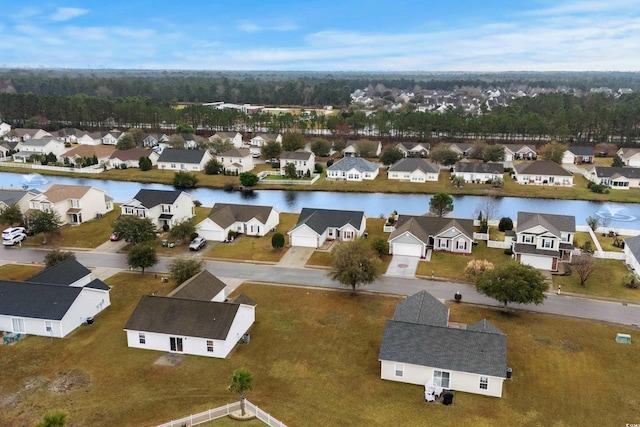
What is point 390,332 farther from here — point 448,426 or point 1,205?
point 1,205

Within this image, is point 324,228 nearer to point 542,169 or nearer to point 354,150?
point 542,169

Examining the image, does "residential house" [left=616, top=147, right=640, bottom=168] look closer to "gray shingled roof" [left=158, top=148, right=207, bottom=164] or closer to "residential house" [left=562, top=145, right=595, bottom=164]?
"residential house" [left=562, top=145, right=595, bottom=164]

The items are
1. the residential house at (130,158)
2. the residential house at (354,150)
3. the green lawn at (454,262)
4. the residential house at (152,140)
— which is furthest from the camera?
the residential house at (152,140)

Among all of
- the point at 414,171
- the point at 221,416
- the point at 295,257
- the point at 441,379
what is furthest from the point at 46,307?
the point at 414,171

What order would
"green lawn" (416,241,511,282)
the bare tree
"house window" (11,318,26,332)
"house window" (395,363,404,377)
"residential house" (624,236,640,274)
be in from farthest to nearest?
1. "green lawn" (416,241,511,282)
2. "residential house" (624,236,640,274)
3. the bare tree
4. "house window" (11,318,26,332)
5. "house window" (395,363,404,377)

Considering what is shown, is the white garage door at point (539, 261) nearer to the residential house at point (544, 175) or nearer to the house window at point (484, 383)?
the house window at point (484, 383)

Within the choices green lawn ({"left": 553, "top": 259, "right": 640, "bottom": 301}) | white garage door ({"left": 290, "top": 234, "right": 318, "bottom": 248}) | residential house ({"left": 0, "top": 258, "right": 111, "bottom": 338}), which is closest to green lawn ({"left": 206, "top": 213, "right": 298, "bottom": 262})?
white garage door ({"left": 290, "top": 234, "right": 318, "bottom": 248})

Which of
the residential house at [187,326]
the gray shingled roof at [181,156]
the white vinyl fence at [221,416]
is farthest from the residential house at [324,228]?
the gray shingled roof at [181,156]
